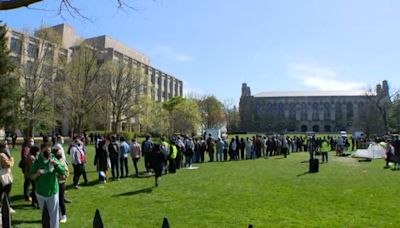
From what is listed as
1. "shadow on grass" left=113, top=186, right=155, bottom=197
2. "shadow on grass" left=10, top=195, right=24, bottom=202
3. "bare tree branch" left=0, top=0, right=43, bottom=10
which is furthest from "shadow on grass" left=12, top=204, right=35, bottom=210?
"bare tree branch" left=0, top=0, right=43, bottom=10

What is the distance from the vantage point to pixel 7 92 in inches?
1427

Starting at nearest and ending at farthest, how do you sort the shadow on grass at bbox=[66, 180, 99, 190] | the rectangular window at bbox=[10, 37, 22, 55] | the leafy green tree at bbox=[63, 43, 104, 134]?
1. the shadow on grass at bbox=[66, 180, 99, 190]
2. the leafy green tree at bbox=[63, 43, 104, 134]
3. the rectangular window at bbox=[10, 37, 22, 55]

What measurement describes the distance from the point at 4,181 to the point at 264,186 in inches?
352

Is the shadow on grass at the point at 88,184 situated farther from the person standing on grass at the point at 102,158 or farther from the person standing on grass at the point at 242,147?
the person standing on grass at the point at 242,147

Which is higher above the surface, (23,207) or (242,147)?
(242,147)

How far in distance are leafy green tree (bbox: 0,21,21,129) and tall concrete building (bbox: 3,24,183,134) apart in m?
3.19

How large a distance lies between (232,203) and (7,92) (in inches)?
1253

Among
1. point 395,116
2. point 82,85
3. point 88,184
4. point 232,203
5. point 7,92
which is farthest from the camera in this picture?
Result: point 395,116

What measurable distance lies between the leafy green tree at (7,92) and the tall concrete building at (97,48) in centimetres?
319

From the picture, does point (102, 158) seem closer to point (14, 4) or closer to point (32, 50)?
point (14, 4)

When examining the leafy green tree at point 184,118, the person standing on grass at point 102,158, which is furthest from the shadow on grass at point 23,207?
the leafy green tree at point 184,118

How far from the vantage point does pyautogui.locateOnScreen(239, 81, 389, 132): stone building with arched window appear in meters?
152

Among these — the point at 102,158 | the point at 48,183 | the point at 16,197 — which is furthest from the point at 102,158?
the point at 48,183

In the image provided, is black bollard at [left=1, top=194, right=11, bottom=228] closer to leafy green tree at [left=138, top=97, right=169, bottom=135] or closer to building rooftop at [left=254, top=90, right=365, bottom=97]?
leafy green tree at [left=138, top=97, right=169, bottom=135]
